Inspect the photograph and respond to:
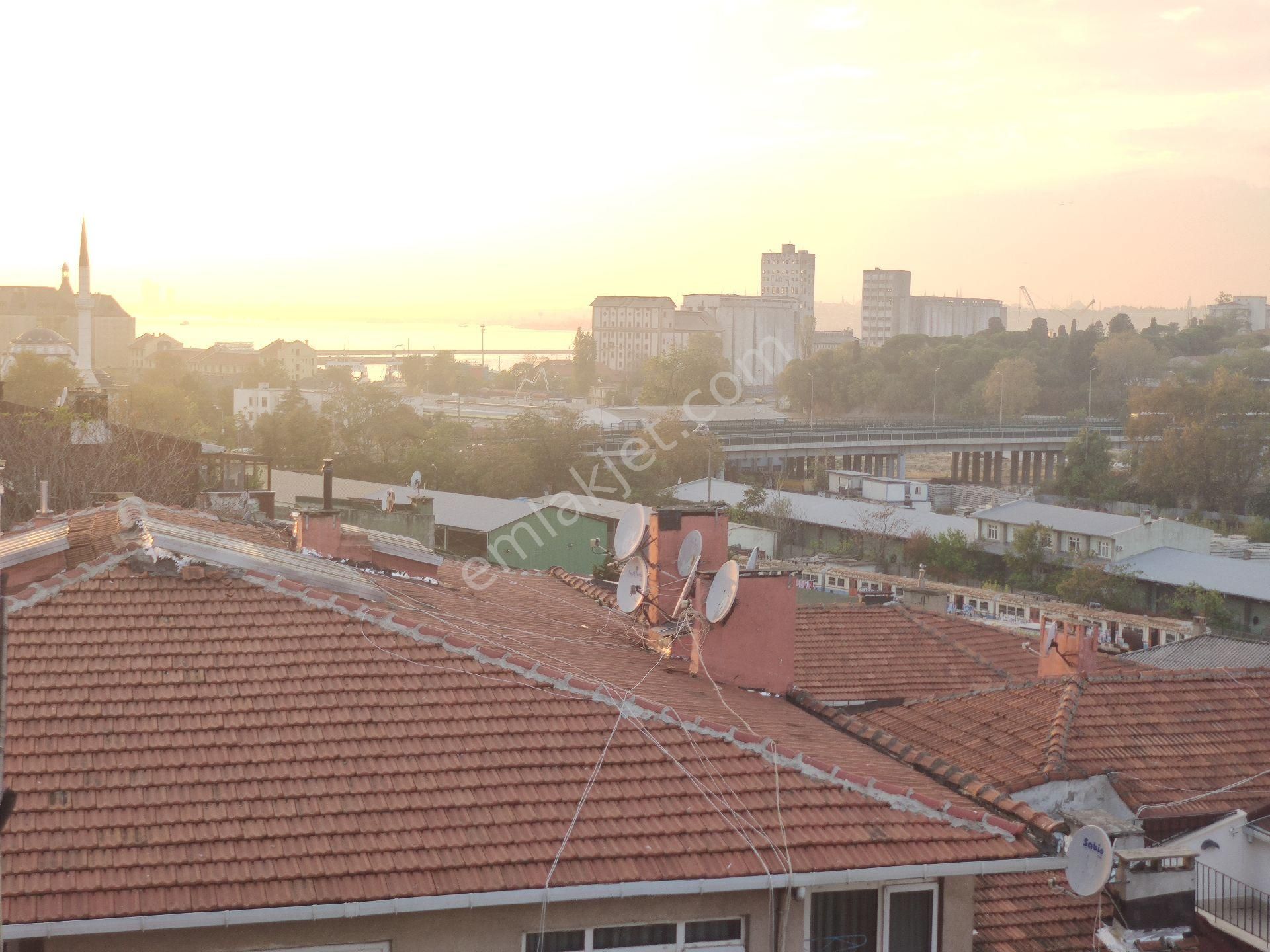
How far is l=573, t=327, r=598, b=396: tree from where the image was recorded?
10044cm

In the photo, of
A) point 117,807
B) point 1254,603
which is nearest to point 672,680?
point 117,807

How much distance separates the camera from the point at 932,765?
5.96m

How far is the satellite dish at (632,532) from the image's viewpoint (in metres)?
7.90

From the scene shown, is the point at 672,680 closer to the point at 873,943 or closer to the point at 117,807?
the point at 873,943

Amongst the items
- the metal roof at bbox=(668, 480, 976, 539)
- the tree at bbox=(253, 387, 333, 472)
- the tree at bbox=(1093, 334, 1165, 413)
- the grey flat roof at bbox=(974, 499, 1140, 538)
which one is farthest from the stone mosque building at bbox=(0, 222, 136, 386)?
the tree at bbox=(1093, 334, 1165, 413)

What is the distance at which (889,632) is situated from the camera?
9711 mm

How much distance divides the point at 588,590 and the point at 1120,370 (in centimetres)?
8088

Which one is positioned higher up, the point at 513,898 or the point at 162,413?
the point at 162,413

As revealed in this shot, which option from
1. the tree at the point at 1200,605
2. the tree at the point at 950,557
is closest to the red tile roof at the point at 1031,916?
the tree at the point at 1200,605

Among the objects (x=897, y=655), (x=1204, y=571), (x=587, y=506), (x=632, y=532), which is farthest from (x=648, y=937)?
(x=1204, y=571)

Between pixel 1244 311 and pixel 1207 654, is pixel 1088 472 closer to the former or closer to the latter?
pixel 1207 654

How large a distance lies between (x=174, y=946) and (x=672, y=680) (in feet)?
9.99

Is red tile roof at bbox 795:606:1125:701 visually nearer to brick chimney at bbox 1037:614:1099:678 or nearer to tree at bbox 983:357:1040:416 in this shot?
brick chimney at bbox 1037:614:1099:678

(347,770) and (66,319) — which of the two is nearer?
(347,770)
